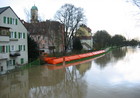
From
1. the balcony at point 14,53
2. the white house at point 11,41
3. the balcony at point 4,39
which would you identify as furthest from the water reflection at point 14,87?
the balcony at point 4,39

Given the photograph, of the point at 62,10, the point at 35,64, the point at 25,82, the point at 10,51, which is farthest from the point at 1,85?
the point at 62,10

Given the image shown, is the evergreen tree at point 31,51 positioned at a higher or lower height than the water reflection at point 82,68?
higher

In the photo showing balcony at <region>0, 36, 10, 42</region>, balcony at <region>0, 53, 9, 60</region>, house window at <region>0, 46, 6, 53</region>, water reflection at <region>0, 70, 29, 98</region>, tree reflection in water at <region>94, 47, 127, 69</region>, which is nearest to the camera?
water reflection at <region>0, 70, 29, 98</region>

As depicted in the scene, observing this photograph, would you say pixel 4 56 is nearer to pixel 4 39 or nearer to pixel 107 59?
pixel 4 39

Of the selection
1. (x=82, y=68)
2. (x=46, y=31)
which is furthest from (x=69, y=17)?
(x=82, y=68)

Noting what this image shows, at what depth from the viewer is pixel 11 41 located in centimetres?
2200

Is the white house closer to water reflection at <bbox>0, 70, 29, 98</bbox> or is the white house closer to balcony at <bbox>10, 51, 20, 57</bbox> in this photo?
balcony at <bbox>10, 51, 20, 57</bbox>

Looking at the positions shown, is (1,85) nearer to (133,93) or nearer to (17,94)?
(17,94)

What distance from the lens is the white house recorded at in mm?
19672

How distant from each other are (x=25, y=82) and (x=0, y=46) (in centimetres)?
609

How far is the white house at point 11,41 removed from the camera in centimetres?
1967

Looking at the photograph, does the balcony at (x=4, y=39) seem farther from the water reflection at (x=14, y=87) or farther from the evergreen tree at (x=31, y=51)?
the evergreen tree at (x=31, y=51)

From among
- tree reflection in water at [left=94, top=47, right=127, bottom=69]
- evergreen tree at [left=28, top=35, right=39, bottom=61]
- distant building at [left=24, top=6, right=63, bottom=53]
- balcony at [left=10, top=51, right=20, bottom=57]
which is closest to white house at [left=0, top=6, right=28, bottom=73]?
balcony at [left=10, top=51, right=20, bottom=57]

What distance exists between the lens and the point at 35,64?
2575 centimetres
